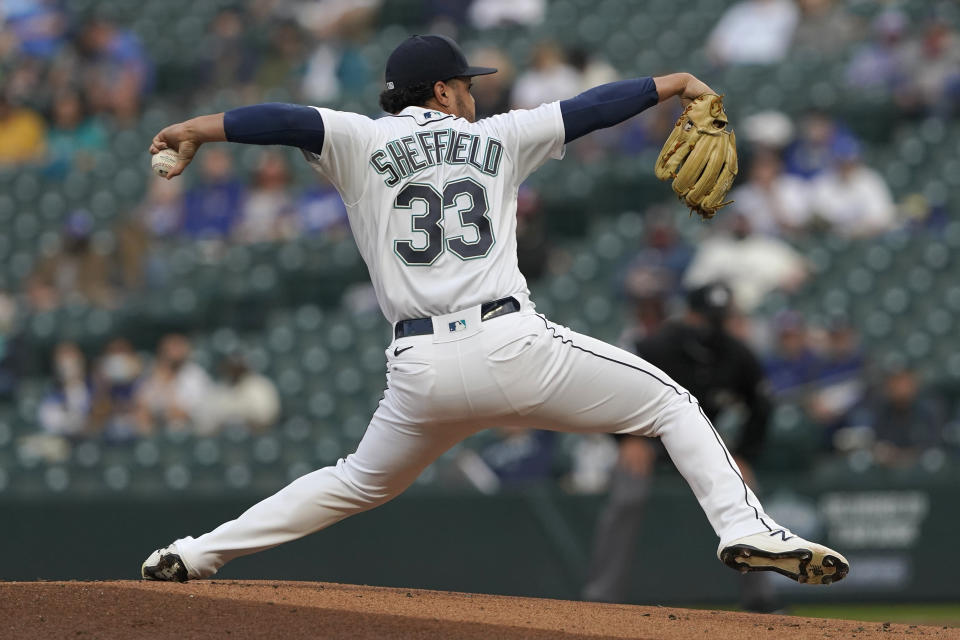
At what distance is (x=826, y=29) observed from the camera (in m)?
11.4

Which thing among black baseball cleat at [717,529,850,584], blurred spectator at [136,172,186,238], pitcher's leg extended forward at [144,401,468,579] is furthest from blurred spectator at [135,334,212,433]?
black baseball cleat at [717,529,850,584]

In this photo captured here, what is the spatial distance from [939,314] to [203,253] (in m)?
5.14

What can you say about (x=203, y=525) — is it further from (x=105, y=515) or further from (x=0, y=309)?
(x=0, y=309)

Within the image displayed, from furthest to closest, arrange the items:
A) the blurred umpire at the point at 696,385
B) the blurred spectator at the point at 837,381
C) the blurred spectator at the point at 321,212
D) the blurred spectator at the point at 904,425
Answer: the blurred spectator at the point at 321,212, the blurred spectator at the point at 837,381, the blurred spectator at the point at 904,425, the blurred umpire at the point at 696,385

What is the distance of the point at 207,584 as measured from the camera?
4.82 m

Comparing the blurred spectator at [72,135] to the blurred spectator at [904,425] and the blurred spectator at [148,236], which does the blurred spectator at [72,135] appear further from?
the blurred spectator at [904,425]

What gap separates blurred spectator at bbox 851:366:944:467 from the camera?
8383 millimetres

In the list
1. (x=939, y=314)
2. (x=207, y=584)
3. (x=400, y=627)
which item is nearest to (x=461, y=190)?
(x=400, y=627)

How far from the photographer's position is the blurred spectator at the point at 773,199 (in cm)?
982

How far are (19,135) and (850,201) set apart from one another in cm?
679

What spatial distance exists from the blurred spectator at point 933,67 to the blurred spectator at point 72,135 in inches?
250

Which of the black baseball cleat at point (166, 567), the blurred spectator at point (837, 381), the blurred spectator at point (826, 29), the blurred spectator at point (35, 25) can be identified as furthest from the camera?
the blurred spectator at point (35, 25)

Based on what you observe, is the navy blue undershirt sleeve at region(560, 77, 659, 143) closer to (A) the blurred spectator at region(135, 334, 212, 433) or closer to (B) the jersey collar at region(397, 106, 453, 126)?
(B) the jersey collar at region(397, 106, 453, 126)

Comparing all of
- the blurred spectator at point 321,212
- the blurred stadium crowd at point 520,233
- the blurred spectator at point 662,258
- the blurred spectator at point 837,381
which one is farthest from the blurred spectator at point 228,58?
the blurred spectator at point 837,381
